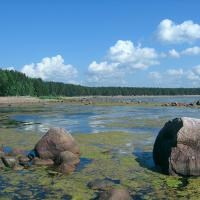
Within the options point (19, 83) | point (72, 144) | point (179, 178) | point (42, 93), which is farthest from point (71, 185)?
point (42, 93)

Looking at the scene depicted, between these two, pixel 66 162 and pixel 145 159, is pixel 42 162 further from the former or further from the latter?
pixel 145 159

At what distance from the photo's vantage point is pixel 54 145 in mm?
23000

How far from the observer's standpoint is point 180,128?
19219mm

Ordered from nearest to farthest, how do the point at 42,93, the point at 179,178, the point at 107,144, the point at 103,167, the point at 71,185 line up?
the point at 71,185
the point at 179,178
the point at 103,167
the point at 107,144
the point at 42,93

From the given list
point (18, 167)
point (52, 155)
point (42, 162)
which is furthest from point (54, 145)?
point (18, 167)

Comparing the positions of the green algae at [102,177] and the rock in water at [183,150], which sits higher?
the rock in water at [183,150]

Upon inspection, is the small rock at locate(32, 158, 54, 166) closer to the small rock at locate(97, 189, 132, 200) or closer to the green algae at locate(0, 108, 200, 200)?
the green algae at locate(0, 108, 200, 200)

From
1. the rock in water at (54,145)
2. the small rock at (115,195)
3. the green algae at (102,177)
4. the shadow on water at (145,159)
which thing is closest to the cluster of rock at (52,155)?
the rock in water at (54,145)

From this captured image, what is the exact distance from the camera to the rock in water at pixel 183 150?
18578 millimetres

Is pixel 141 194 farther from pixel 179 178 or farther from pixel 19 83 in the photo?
pixel 19 83

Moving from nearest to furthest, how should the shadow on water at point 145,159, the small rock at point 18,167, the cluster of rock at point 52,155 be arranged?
the small rock at point 18,167 → the shadow on water at point 145,159 → the cluster of rock at point 52,155

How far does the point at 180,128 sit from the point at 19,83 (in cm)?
13916

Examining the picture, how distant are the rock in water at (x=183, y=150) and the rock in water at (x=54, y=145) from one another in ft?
20.6

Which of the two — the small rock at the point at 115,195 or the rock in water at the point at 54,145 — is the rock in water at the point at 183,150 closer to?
the small rock at the point at 115,195
